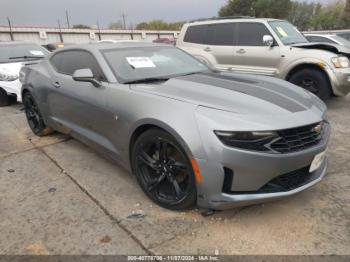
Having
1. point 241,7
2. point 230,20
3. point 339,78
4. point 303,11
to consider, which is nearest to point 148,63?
point 339,78

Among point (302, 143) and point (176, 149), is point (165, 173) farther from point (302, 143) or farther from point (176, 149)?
point (302, 143)

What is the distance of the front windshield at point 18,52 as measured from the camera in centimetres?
710

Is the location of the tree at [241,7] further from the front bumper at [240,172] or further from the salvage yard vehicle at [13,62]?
the front bumper at [240,172]

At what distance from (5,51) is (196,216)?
22.5 feet

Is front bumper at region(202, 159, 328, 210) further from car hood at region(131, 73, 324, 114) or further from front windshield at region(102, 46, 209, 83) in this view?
front windshield at region(102, 46, 209, 83)

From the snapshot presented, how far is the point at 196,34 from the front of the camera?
7.43 metres

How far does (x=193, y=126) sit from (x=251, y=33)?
16.4 feet

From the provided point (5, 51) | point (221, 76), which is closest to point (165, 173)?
point (221, 76)

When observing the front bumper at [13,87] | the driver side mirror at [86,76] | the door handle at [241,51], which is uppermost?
the driver side mirror at [86,76]

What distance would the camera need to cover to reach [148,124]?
2.58 m

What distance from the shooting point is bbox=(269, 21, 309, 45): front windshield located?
6.23m

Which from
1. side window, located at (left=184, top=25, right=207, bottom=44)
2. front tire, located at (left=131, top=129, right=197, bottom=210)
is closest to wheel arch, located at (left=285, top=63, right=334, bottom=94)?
side window, located at (left=184, top=25, right=207, bottom=44)

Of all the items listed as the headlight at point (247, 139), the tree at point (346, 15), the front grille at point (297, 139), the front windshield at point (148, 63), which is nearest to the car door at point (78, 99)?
the front windshield at point (148, 63)

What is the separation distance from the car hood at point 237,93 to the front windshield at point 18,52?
559 centimetres
